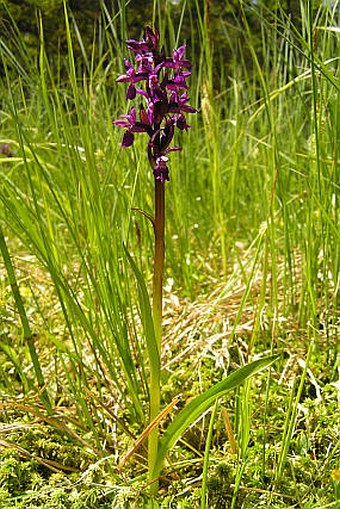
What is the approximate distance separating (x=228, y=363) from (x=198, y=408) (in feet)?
1.40

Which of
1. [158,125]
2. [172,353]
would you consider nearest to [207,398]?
[158,125]

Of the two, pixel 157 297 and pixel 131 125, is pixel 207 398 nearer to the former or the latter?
pixel 157 297

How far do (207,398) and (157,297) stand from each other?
6.4 inches

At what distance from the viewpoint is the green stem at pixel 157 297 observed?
30.5 inches

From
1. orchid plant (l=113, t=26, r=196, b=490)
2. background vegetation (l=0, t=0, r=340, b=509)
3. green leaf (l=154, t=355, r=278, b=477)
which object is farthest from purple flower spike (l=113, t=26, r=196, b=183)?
green leaf (l=154, t=355, r=278, b=477)

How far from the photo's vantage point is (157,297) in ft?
2.65

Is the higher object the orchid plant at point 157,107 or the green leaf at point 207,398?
the orchid plant at point 157,107

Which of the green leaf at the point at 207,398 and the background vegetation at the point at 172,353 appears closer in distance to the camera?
the green leaf at the point at 207,398

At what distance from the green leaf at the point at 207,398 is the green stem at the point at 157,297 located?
23mm

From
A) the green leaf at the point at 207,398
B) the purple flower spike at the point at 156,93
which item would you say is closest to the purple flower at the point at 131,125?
the purple flower spike at the point at 156,93

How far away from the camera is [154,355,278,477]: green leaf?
0.70m

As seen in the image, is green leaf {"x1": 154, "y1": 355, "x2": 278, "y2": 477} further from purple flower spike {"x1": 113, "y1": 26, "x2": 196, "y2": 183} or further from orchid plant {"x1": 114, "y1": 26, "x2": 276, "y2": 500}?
purple flower spike {"x1": 113, "y1": 26, "x2": 196, "y2": 183}

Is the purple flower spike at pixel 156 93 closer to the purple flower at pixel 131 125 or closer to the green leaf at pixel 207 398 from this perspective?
the purple flower at pixel 131 125

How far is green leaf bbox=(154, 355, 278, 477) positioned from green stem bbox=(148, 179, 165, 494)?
0.02m
